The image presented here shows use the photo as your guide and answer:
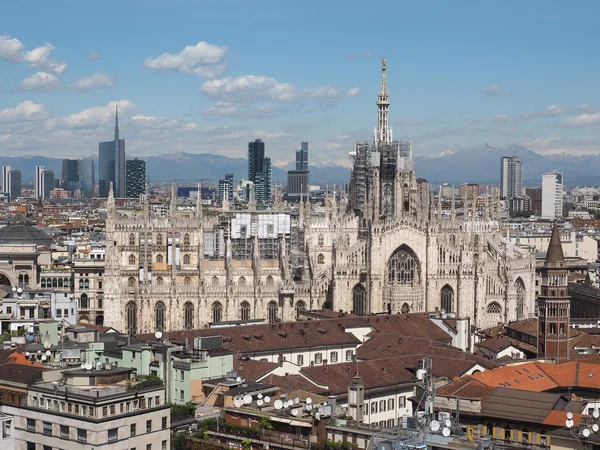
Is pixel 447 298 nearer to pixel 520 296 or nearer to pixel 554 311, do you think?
pixel 520 296

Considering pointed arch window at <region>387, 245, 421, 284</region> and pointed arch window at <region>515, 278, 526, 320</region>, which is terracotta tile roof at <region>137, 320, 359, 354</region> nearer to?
pointed arch window at <region>387, 245, 421, 284</region>

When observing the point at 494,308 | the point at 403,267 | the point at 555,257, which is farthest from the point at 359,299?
the point at 555,257

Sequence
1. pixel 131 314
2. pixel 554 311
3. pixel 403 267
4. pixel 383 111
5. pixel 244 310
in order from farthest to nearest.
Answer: pixel 383 111 < pixel 403 267 < pixel 244 310 < pixel 131 314 < pixel 554 311

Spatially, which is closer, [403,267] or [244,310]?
[244,310]

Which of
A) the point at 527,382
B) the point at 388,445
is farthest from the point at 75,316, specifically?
the point at 388,445

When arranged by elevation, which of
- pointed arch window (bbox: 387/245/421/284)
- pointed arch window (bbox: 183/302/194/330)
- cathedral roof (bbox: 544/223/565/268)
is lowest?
pointed arch window (bbox: 183/302/194/330)

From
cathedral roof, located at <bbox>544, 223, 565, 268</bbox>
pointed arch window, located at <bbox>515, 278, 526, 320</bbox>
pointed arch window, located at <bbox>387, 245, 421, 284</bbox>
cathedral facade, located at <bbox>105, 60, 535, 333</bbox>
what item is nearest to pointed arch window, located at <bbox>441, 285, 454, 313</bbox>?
cathedral facade, located at <bbox>105, 60, 535, 333</bbox>

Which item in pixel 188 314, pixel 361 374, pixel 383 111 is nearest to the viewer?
pixel 361 374
